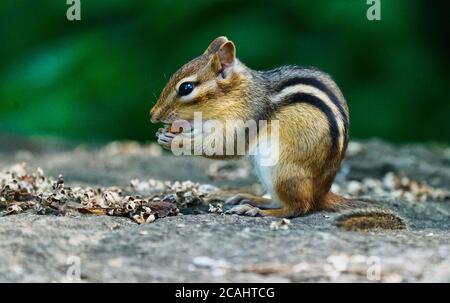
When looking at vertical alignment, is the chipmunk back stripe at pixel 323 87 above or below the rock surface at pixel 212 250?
above

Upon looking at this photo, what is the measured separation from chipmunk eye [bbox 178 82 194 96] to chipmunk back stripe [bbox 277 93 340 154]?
1.59ft

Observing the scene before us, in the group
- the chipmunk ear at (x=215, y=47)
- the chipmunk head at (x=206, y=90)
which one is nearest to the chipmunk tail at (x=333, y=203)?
the chipmunk head at (x=206, y=90)

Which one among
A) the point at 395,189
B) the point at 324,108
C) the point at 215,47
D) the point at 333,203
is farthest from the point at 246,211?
the point at 395,189

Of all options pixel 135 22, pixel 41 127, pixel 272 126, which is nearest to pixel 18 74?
pixel 41 127

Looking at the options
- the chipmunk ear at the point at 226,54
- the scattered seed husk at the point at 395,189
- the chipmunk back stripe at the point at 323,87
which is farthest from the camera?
the scattered seed husk at the point at 395,189

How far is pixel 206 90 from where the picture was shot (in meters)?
4.34

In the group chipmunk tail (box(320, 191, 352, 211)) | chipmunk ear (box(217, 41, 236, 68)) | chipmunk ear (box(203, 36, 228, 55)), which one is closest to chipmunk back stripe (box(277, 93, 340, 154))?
chipmunk tail (box(320, 191, 352, 211))

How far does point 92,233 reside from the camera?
11.6 ft

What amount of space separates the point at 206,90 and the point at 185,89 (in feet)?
0.36

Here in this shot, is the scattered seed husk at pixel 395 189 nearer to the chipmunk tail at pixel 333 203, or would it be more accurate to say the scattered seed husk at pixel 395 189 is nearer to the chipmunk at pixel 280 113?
the chipmunk tail at pixel 333 203

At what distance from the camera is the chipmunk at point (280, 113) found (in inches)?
161
